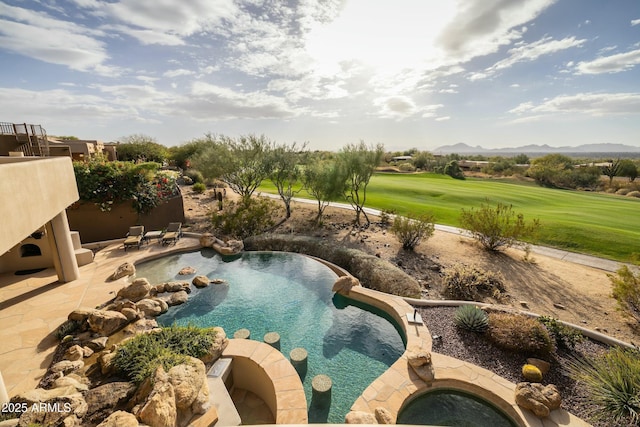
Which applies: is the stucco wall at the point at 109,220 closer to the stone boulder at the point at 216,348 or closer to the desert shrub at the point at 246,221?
the desert shrub at the point at 246,221

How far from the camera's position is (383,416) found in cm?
500

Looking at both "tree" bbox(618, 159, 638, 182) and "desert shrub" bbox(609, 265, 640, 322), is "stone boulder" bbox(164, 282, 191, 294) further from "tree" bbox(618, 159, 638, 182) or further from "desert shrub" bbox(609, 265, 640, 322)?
"tree" bbox(618, 159, 638, 182)

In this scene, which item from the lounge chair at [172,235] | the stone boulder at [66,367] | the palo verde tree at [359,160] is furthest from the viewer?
the palo verde tree at [359,160]

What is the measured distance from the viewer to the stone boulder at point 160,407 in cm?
Answer: 420

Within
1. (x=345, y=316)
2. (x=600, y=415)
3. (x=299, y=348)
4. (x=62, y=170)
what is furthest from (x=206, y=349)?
(x=600, y=415)

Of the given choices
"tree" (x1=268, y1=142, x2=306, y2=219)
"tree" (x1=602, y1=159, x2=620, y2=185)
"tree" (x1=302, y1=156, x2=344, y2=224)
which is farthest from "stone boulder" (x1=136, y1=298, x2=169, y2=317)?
"tree" (x1=602, y1=159, x2=620, y2=185)

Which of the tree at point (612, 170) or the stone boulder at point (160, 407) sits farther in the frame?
the tree at point (612, 170)

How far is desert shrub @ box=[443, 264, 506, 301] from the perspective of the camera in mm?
9781

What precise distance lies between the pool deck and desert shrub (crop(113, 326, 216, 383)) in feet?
6.55

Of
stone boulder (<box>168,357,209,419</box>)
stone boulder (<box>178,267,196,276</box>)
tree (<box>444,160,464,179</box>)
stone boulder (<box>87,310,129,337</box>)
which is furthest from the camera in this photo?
tree (<box>444,160,464,179</box>)

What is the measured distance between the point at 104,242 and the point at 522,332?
60.8ft

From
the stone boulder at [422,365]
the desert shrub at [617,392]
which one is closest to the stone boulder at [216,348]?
the stone boulder at [422,365]

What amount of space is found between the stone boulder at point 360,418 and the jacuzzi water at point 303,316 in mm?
564

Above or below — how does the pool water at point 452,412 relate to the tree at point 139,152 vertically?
below
